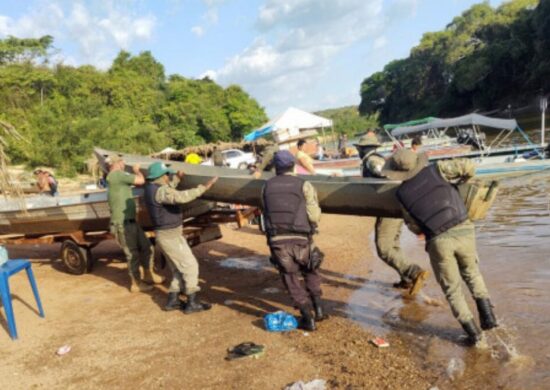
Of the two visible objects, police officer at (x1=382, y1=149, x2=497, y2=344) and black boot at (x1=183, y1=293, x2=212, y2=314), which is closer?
police officer at (x1=382, y1=149, x2=497, y2=344)

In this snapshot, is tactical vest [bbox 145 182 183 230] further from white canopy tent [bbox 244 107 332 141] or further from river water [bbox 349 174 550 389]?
white canopy tent [bbox 244 107 332 141]

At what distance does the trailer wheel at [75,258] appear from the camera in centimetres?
796

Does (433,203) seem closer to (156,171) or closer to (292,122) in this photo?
(156,171)

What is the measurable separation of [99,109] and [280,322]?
36074mm

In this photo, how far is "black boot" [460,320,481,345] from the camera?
4.03 m

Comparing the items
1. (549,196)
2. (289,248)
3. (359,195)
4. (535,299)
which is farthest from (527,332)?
(549,196)

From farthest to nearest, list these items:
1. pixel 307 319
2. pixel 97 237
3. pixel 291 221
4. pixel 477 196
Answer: pixel 97 237 < pixel 307 319 < pixel 291 221 < pixel 477 196

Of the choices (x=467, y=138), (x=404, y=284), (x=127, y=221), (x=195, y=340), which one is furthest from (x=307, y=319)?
(x=467, y=138)

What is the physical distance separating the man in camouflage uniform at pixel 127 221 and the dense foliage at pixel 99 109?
5.78 m

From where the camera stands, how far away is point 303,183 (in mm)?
4707

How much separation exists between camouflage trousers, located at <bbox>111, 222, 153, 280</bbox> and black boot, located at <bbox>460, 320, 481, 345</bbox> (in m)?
4.67

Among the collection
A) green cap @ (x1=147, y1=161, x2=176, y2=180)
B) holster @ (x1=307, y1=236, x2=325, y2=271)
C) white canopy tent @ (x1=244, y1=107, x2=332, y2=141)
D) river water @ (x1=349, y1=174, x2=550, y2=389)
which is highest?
white canopy tent @ (x1=244, y1=107, x2=332, y2=141)

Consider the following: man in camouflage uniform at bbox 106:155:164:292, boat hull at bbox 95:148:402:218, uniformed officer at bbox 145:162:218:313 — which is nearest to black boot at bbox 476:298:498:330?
boat hull at bbox 95:148:402:218

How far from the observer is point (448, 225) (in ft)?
12.8
